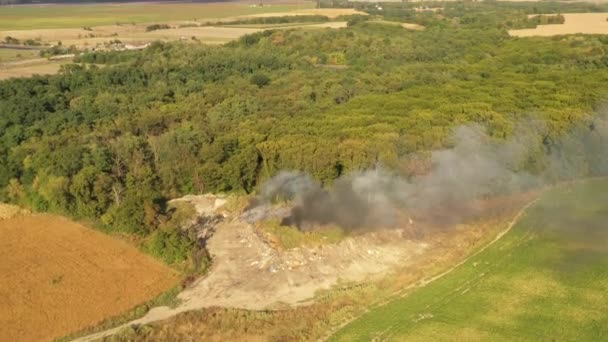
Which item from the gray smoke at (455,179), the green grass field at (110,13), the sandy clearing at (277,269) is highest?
the green grass field at (110,13)

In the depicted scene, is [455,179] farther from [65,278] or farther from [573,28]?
[573,28]

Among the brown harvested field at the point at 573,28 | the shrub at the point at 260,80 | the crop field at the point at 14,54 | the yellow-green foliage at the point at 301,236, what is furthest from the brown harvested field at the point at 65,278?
the brown harvested field at the point at 573,28

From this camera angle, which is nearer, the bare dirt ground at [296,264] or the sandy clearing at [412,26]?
the bare dirt ground at [296,264]

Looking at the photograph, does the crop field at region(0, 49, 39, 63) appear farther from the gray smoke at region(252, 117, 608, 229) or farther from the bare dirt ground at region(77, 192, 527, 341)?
the bare dirt ground at region(77, 192, 527, 341)

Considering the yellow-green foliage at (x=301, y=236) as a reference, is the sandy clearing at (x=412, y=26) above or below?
above

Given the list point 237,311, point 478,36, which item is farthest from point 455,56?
point 237,311

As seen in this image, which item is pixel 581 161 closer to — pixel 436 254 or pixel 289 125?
pixel 436 254

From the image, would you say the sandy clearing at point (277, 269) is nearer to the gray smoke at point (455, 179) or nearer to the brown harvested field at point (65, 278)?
the brown harvested field at point (65, 278)
